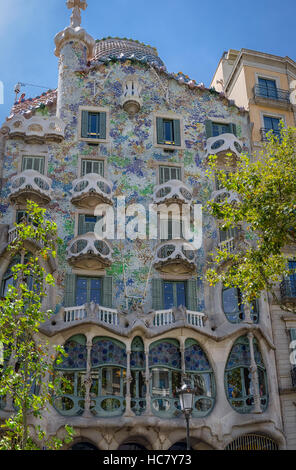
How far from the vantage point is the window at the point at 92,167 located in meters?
25.9

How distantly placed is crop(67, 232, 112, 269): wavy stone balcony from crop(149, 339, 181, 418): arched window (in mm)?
4005

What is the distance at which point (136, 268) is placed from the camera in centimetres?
2416

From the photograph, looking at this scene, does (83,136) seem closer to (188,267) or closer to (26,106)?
(26,106)

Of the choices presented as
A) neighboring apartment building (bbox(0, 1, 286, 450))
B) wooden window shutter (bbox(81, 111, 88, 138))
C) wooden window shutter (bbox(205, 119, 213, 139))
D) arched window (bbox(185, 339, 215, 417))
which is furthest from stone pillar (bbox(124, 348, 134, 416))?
wooden window shutter (bbox(205, 119, 213, 139))

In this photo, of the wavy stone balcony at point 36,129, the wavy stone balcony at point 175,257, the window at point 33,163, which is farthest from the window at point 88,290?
the wavy stone balcony at point 36,129

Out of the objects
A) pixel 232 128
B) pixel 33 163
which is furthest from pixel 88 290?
pixel 232 128

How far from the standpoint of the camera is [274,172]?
18.2m

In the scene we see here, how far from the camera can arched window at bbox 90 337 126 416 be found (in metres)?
20.6

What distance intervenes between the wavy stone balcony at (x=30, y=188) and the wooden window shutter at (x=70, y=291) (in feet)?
11.8

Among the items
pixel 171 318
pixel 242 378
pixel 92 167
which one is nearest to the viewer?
pixel 242 378

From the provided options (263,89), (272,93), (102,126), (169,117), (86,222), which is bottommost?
(86,222)

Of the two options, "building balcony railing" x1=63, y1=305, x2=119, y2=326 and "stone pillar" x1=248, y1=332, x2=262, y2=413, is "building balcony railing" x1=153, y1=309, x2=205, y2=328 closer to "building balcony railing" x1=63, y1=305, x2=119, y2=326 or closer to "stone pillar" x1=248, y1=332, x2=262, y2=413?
"building balcony railing" x1=63, y1=305, x2=119, y2=326

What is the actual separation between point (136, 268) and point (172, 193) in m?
3.60

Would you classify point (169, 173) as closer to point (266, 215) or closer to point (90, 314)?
Result: point (90, 314)
